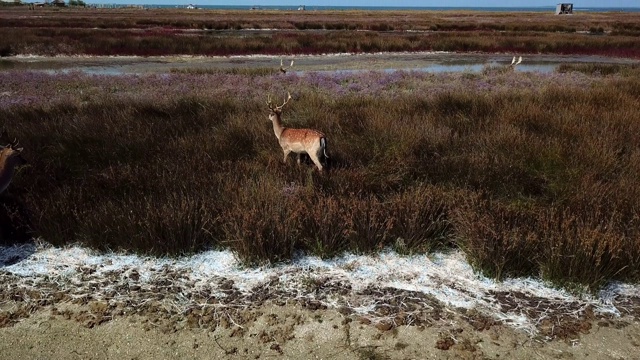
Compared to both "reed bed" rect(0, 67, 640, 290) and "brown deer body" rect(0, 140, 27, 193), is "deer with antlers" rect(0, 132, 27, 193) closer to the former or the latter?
"brown deer body" rect(0, 140, 27, 193)

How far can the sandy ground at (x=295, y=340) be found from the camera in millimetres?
3363

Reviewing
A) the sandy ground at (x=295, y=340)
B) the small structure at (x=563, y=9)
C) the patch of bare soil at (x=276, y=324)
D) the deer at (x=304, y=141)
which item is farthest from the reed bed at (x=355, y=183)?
the small structure at (x=563, y=9)

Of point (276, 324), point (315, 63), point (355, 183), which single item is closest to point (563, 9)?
point (315, 63)

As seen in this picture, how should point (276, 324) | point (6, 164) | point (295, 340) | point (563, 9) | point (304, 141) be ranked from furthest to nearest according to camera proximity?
1. point (563, 9)
2. point (304, 141)
3. point (6, 164)
4. point (276, 324)
5. point (295, 340)

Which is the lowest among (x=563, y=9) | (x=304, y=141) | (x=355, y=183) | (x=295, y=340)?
(x=295, y=340)

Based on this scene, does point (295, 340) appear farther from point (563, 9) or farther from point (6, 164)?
point (563, 9)

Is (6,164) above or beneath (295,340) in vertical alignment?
above

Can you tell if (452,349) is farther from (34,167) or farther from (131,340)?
(34,167)

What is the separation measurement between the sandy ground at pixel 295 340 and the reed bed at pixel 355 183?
811 millimetres

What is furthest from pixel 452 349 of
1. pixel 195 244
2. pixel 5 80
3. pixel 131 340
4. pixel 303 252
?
pixel 5 80

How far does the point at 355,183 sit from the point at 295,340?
2.82m

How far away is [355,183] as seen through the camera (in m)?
6.00

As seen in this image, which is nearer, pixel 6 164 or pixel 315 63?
pixel 6 164

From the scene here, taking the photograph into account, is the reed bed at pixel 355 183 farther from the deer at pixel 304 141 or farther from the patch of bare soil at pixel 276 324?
the patch of bare soil at pixel 276 324
